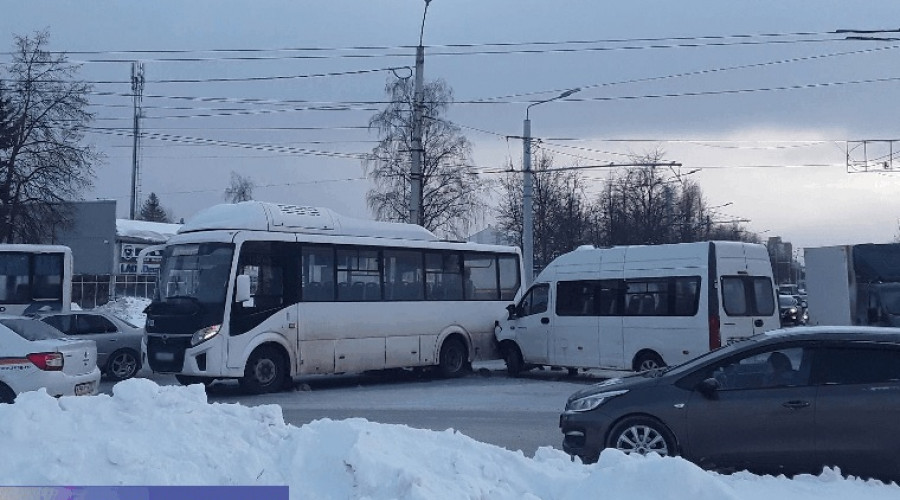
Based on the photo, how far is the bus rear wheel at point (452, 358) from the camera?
70.6 feet

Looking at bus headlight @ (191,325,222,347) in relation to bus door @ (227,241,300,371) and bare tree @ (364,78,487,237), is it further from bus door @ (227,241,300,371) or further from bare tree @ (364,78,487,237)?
bare tree @ (364,78,487,237)

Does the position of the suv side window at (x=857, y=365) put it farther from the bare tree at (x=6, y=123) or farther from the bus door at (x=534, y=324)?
the bare tree at (x=6, y=123)

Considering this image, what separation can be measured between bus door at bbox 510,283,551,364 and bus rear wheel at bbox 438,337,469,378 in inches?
53.6

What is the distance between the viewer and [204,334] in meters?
17.1

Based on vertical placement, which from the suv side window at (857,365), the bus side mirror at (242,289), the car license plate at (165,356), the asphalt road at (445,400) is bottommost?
the asphalt road at (445,400)

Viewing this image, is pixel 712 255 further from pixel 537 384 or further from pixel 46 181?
pixel 46 181

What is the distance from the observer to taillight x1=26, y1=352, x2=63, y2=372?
13.6 meters

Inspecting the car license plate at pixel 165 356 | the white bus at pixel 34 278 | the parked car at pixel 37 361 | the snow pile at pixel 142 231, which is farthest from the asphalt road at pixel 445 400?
the snow pile at pixel 142 231

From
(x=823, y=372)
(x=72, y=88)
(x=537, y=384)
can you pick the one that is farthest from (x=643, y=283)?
(x=72, y=88)

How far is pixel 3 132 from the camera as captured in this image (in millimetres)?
37250

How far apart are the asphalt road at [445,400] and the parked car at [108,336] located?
871mm

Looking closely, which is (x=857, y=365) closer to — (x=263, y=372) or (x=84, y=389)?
(x=84, y=389)

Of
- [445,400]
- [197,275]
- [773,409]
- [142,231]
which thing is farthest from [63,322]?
[142,231]

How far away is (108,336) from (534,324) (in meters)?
9.34
